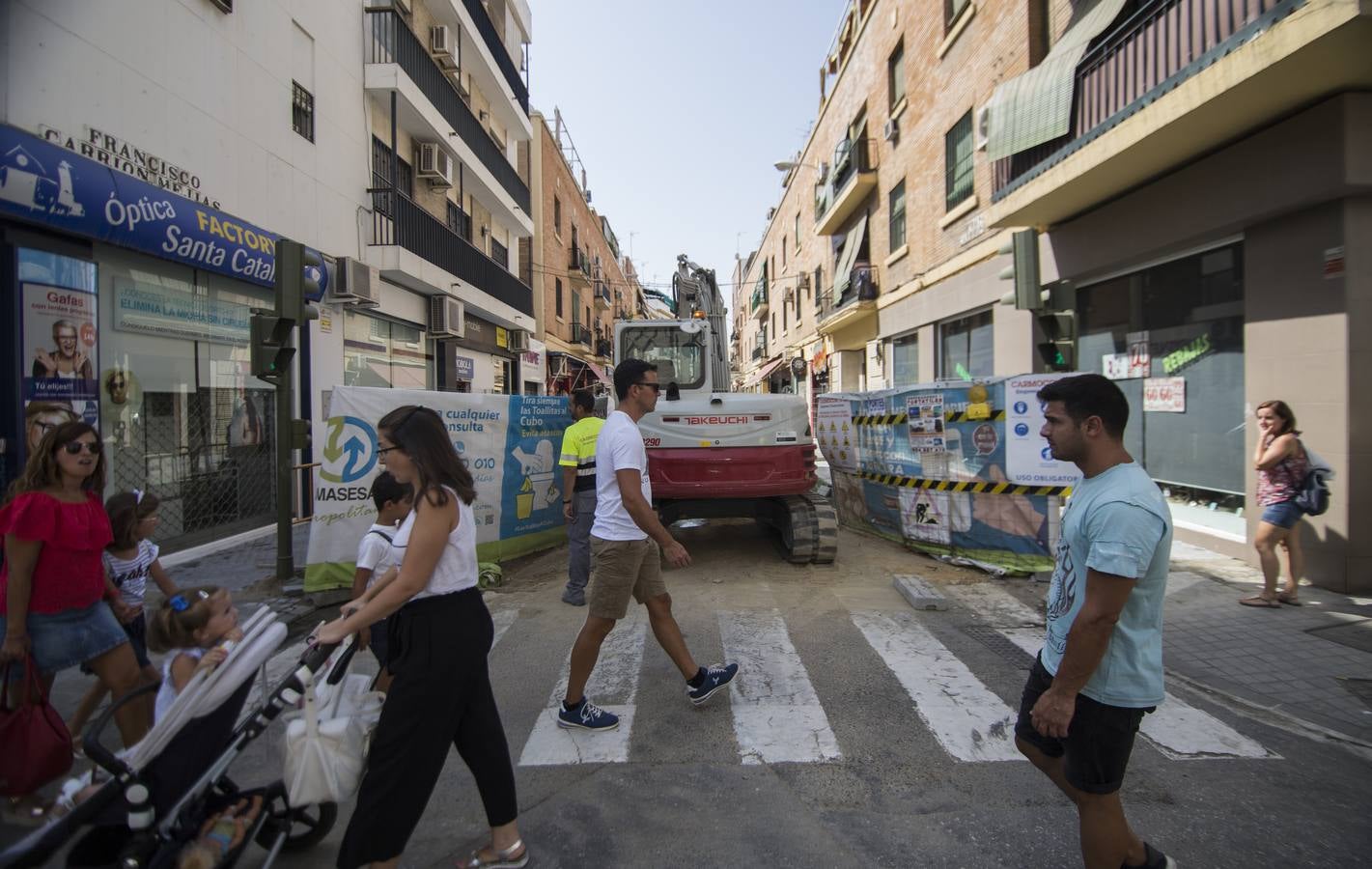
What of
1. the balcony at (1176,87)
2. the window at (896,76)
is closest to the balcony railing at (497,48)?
the window at (896,76)

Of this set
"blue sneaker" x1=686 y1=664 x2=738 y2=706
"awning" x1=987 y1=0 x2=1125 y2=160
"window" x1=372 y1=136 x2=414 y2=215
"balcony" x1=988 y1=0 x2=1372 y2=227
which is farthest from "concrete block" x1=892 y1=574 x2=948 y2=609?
"window" x1=372 y1=136 x2=414 y2=215

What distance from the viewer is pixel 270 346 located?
648cm

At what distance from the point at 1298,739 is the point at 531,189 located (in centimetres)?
2664

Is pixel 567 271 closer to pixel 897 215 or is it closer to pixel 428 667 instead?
pixel 897 215

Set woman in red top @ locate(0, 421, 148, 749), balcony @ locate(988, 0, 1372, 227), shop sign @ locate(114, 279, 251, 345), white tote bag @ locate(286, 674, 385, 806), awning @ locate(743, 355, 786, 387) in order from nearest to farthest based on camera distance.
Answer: white tote bag @ locate(286, 674, 385, 806) → woman in red top @ locate(0, 421, 148, 749) → balcony @ locate(988, 0, 1372, 227) → shop sign @ locate(114, 279, 251, 345) → awning @ locate(743, 355, 786, 387)

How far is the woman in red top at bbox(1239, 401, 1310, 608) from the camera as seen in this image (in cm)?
558

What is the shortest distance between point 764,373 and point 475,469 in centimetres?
3546

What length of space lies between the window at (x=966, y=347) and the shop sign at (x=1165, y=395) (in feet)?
11.1

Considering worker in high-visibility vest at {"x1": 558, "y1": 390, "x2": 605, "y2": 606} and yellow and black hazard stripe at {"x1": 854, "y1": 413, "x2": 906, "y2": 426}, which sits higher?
yellow and black hazard stripe at {"x1": 854, "y1": 413, "x2": 906, "y2": 426}

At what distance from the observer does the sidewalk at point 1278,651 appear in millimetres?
3885

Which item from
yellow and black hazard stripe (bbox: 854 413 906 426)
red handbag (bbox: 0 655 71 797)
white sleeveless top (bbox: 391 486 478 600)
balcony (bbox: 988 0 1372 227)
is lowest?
red handbag (bbox: 0 655 71 797)

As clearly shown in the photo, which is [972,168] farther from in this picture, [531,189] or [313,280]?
[531,189]

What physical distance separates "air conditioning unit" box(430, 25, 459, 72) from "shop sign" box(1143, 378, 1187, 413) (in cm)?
1539

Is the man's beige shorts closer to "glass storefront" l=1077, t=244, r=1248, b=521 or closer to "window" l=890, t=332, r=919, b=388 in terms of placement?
"glass storefront" l=1077, t=244, r=1248, b=521
